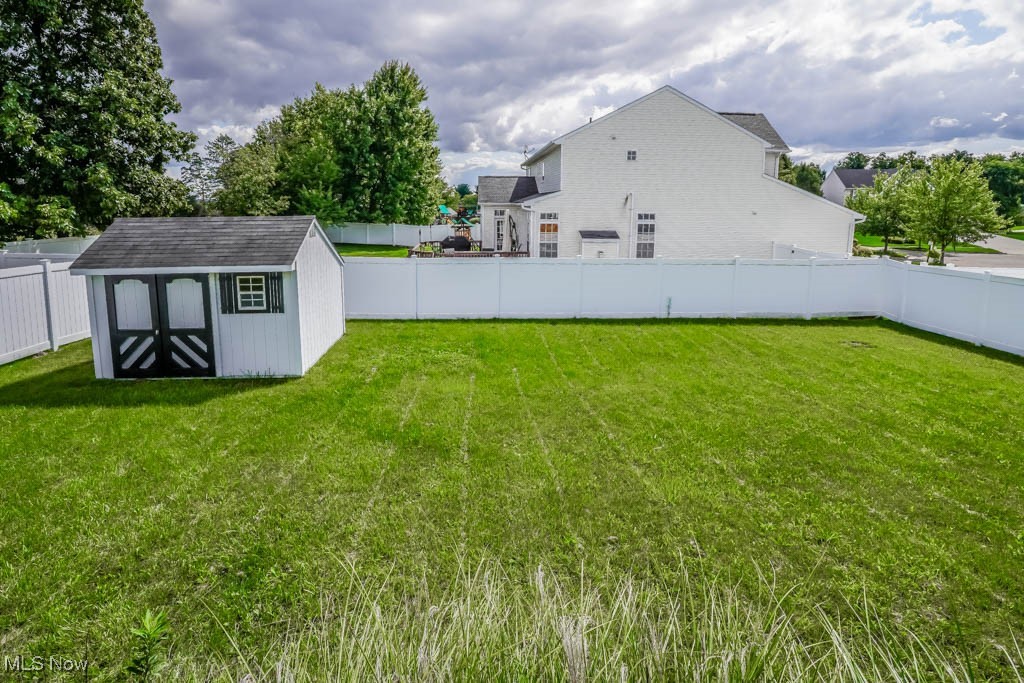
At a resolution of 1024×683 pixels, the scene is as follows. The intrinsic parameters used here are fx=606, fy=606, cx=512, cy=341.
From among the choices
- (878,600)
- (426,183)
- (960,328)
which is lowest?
(878,600)

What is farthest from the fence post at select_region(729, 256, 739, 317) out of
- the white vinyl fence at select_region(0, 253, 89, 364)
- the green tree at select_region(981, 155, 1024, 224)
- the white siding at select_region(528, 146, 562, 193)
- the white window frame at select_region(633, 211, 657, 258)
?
the green tree at select_region(981, 155, 1024, 224)

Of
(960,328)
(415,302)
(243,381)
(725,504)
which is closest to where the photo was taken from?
(725,504)

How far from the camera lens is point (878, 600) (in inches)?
165

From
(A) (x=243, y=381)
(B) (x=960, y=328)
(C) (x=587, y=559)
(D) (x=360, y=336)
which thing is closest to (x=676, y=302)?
(B) (x=960, y=328)

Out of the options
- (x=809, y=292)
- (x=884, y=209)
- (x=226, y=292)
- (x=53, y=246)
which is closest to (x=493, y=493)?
(x=226, y=292)

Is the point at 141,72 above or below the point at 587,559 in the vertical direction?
above

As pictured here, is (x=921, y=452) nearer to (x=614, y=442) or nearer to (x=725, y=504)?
(x=725, y=504)

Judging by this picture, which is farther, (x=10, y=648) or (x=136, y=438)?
(x=136, y=438)

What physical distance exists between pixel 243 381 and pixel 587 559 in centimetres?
703

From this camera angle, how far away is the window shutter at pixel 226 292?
957 centimetres

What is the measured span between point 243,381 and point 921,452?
9.35m

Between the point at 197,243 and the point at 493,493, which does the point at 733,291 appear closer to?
the point at 493,493

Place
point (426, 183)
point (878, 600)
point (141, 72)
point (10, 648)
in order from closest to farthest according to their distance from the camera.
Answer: point (10, 648)
point (878, 600)
point (141, 72)
point (426, 183)

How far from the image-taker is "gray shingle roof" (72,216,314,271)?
9.29 m
